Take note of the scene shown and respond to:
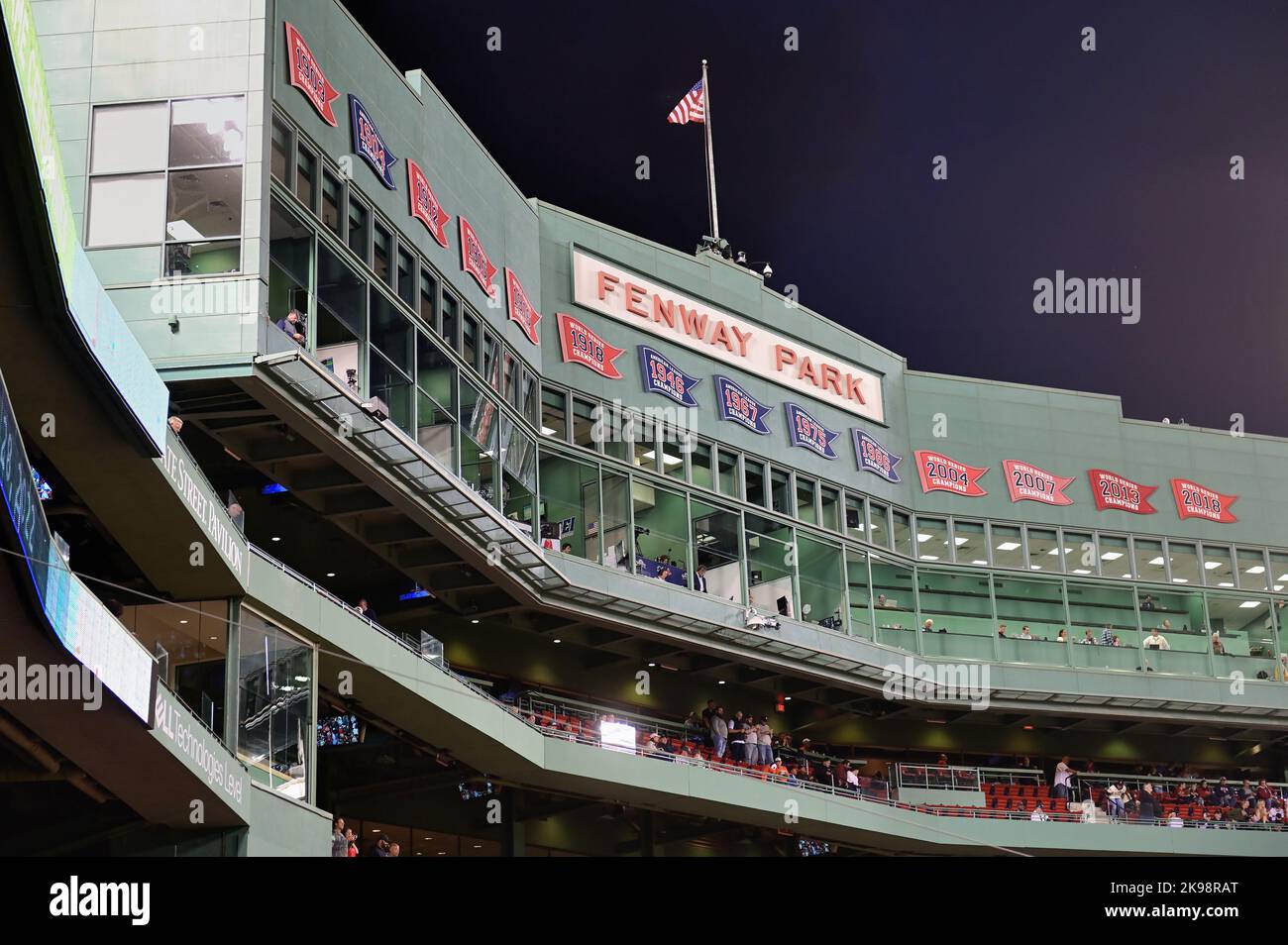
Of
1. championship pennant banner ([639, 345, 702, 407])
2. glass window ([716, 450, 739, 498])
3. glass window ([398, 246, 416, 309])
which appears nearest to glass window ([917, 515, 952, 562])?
glass window ([716, 450, 739, 498])

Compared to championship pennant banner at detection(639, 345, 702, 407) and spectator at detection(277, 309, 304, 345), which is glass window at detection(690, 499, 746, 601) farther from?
spectator at detection(277, 309, 304, 345)

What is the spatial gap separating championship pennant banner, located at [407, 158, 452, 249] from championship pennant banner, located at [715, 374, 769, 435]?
30.3 feet

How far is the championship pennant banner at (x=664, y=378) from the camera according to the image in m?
33.8

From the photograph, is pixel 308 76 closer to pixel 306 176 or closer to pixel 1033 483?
pixel 306 176

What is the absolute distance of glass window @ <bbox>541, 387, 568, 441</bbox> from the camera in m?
31.3

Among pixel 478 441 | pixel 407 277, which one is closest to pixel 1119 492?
pixel 478 441

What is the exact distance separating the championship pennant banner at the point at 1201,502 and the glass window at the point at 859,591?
35.8 ft

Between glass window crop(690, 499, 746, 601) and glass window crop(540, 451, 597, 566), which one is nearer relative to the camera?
glass window crop(540, 451, 597, 566)

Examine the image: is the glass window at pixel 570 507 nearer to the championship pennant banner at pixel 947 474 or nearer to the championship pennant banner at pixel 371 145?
the championship pennant banner at pixel 371 145

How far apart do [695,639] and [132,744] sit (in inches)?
623

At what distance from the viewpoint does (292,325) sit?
22531mm
